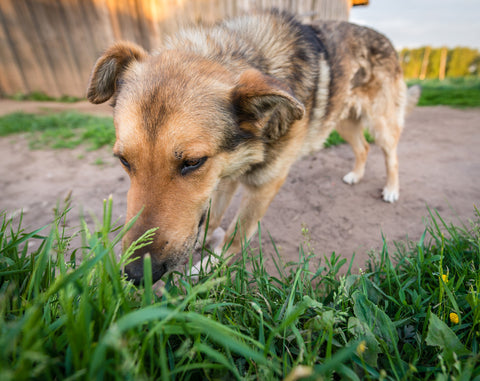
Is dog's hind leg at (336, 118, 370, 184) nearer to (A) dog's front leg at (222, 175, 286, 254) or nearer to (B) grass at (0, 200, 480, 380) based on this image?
(A) dog's front leg at (222, 175, 286, 254)

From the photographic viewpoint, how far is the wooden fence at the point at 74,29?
6.39 m

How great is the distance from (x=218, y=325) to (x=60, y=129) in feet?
18.6

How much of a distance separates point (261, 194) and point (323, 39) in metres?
1.74

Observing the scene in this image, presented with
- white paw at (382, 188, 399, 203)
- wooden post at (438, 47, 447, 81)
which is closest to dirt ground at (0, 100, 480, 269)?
white paw at (382, 188, 399, 203)

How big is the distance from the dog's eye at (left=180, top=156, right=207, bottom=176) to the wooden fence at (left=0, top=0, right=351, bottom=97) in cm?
625

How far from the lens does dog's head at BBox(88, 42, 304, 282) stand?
1399mm

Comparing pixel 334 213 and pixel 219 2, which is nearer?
pixel 334 213

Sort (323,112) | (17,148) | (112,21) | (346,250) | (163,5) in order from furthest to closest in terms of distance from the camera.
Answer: (112,21) < (163,5) < (17,148) < (323,112) < (346,250)

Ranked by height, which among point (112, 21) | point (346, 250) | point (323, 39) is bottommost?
point (346, 250)

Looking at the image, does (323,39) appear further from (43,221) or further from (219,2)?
(219,2)

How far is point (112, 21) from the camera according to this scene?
22.7 feet

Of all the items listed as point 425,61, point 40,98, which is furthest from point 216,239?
point 425,61

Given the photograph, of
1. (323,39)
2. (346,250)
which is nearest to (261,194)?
(346,250)

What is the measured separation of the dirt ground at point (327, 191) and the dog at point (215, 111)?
70 centimetres
